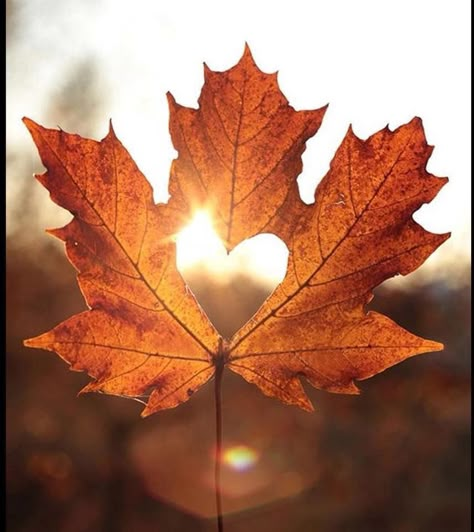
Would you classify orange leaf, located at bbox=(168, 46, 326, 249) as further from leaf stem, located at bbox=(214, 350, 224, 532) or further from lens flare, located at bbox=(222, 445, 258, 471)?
lens flare, located at bbox=(222, 445, 258, 471)

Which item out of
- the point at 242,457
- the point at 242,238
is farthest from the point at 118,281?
the point at 242,457

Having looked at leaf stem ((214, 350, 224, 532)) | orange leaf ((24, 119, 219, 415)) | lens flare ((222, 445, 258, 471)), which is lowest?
leaf stem ((214, 350, 224, 532))

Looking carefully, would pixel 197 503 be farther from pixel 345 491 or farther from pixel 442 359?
pixel 442 359

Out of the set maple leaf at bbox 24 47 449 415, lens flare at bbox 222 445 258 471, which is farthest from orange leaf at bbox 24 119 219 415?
lens flare at bbox 222 445 258 471

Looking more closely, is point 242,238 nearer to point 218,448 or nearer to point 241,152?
point 241,152

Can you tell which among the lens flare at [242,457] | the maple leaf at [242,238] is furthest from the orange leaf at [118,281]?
the lens flare at [242,457]

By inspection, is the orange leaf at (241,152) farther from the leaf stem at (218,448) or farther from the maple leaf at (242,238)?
the leaf stem at (218,448)

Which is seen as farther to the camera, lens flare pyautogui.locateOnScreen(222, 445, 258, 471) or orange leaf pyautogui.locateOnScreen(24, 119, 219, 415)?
lens flare pyautogui.locateOnScreen(222, 445, 258, 471)
